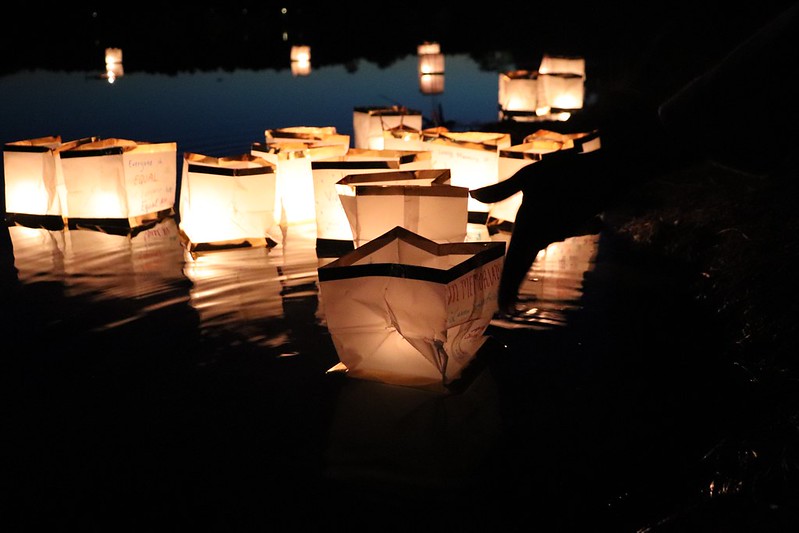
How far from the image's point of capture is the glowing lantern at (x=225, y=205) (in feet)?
17.0

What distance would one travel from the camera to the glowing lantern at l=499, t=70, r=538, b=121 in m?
11.2

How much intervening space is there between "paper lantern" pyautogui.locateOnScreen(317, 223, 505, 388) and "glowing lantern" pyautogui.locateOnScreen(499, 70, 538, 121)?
8.66 m

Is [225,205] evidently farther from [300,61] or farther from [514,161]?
[300,61]

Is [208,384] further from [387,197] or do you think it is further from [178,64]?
[178,64]

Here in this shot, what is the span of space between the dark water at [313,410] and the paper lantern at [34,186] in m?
1.17

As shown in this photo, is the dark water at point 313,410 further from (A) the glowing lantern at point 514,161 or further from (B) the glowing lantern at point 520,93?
(B) the glowing lantern at point 520,93

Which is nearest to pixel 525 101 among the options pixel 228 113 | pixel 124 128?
pixel 228 113

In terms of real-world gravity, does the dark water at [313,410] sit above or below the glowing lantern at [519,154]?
below

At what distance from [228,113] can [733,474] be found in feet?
39.0

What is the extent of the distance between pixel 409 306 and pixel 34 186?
4455 mm

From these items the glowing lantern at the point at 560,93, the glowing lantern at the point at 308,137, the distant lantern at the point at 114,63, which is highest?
the distant lantern at the point at 114,63

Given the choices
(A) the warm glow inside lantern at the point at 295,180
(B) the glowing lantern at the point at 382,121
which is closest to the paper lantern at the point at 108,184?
(A) the warm glow inside lantern at the point at 295,180

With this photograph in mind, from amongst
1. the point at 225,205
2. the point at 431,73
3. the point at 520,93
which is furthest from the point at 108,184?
the point at 431,73

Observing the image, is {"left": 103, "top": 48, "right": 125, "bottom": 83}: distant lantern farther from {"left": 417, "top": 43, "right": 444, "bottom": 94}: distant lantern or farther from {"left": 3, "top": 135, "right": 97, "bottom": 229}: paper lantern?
{"left": 3, "top": 135, "right": 97, "bottom": 229}: paper lantern
